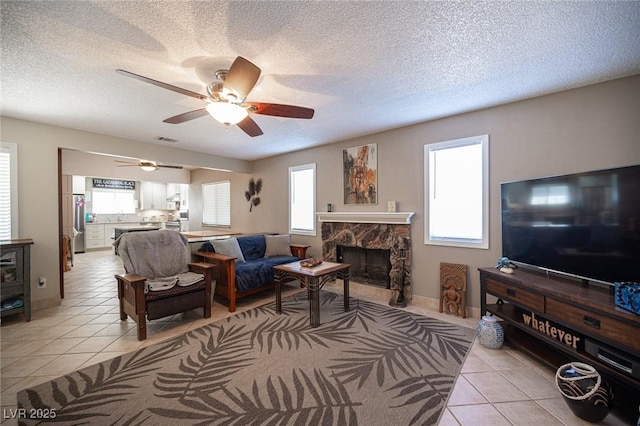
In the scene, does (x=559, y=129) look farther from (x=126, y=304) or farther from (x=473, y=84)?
(x=126, y=304)

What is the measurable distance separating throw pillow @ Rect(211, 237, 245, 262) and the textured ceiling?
1.91 m

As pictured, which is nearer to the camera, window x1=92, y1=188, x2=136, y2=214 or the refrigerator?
the refrigerator

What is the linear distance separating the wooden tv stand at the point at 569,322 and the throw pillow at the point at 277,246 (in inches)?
125

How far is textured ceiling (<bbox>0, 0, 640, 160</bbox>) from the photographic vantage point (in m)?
1.51

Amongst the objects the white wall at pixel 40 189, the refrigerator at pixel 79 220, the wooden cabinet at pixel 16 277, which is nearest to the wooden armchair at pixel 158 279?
the wooden cabinet at pixel 16 277

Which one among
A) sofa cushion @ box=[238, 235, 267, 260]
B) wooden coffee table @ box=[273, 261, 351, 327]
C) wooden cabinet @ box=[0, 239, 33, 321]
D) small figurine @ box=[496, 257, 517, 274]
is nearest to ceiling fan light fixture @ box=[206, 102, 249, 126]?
wooden coffee table @ box=[273, 261, 351, 327]

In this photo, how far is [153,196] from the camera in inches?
370

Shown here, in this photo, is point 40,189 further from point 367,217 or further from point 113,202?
point 113,202

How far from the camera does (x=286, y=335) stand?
263 cm

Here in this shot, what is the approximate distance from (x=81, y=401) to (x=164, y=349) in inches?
26.6

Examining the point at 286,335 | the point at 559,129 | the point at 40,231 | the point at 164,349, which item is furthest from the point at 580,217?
the point at 40,231

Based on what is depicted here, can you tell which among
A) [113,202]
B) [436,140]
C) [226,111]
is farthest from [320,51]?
[113,202]

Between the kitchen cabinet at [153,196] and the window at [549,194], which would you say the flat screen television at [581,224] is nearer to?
the window at [549,194]

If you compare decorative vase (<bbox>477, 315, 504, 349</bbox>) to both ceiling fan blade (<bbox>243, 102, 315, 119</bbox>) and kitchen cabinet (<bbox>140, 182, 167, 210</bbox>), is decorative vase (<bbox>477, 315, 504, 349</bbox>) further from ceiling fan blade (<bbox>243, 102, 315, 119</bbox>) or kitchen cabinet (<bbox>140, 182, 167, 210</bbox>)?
kitchen cabinet (<bbox>140, 182, 167, 210</bbox>)
